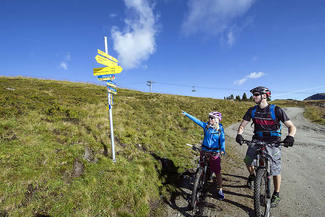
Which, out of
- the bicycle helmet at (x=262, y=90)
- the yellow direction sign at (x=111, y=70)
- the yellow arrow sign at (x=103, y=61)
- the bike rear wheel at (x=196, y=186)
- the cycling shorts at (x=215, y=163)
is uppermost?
the yellow arrow sign at (x=103, y=61)

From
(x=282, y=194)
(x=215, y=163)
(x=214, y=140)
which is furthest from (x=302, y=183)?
(x=214, y=140)

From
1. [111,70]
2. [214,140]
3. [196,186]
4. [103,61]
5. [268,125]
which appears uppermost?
[103,61]

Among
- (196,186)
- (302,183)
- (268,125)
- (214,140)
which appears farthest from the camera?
(302,183)

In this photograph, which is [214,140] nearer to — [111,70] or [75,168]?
[111,70]

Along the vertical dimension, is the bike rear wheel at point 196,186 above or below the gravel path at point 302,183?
above

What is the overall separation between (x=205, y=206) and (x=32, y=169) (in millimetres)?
5035

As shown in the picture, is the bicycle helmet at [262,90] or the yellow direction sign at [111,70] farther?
the yellow direction sign at [111,70]

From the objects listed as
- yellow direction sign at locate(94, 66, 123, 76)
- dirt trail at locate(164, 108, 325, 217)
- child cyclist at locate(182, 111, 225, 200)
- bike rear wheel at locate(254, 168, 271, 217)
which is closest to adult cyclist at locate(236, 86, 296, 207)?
bike rear wheel at locate(254, 168, 271, 217)

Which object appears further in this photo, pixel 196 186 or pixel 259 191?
pixel 196 186

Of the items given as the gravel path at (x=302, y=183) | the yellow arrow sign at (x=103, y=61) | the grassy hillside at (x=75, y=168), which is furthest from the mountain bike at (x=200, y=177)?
the yellow arrow sign at (x=103, y=61)

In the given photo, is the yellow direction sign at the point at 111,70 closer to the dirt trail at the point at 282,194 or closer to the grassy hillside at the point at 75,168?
the grassy hillside at the point at 75,168

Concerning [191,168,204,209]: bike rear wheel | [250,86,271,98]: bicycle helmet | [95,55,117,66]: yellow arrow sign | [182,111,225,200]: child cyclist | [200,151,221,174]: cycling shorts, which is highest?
[95,55,117,66]: yellow arrow sign

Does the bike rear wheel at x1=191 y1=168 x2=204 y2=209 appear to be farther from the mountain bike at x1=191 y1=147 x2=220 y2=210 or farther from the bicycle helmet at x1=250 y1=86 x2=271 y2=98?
the bicycle helmet at x1=250 y1=86 x2=271 y2=98

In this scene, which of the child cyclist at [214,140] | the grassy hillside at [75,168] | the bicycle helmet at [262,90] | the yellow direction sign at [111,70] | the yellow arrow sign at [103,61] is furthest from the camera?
the yellow direction sign at [111,70]
